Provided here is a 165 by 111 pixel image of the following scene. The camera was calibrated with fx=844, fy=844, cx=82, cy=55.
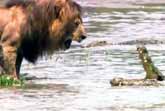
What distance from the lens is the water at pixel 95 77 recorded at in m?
10.5

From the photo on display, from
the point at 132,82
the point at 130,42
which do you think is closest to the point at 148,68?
the point at 132,82

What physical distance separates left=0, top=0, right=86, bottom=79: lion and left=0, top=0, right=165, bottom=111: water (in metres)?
0.51

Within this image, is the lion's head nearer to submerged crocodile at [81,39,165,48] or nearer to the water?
the water

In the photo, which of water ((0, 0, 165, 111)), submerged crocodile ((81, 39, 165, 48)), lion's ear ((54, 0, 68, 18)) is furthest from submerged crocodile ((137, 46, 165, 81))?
submerged crocodile ((81, 39, 165, 48))

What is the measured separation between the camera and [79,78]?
13.3m

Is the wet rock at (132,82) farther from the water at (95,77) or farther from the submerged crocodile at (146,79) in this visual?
the water at (95,77)

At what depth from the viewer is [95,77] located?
44.0 feet

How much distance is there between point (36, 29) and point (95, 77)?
1.38 m

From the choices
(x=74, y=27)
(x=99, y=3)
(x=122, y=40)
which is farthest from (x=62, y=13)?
(x=99, y=3)

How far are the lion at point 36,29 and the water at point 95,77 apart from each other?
505 millimetres

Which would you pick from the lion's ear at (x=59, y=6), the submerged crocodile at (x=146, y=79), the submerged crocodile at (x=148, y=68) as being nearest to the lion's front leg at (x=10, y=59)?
the lion's ear at (x=59, y=6)

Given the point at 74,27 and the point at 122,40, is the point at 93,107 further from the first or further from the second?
the point at 122,40

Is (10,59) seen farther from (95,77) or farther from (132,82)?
(132,82)

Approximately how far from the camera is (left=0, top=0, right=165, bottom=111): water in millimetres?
10508
